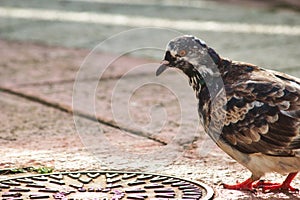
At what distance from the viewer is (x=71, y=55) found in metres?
8.40

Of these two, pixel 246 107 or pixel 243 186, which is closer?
pixel 246 107

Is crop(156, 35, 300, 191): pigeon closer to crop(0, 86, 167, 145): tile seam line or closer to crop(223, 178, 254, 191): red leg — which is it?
crop(223, 178, 254, 191): red leg

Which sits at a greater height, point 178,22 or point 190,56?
point 178,22

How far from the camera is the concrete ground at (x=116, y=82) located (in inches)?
200

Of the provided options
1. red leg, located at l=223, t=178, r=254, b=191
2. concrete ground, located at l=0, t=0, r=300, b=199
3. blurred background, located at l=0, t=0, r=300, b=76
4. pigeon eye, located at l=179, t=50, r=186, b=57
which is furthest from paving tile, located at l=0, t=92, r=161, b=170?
blurred background, located at l=0, t=0, r=300, b=76

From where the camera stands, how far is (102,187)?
4461 mm

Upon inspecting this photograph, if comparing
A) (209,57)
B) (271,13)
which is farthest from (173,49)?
(271,13)

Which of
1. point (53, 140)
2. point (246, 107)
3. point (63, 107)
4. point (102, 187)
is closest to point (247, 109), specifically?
point (246, 107)

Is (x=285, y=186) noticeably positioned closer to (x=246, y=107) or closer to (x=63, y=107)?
(x=246, y=107)

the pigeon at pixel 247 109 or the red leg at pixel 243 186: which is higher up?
the pigeon at pixel 247 109

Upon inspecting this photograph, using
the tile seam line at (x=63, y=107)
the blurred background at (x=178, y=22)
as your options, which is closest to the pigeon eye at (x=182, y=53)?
the tile seam line at (x=63, y=107)

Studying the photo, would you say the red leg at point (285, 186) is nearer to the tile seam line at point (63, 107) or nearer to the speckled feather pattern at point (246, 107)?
the speckled feather pattern at point (246, 107)

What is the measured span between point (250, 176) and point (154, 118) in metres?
1.50

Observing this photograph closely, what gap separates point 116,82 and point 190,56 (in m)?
2.73
